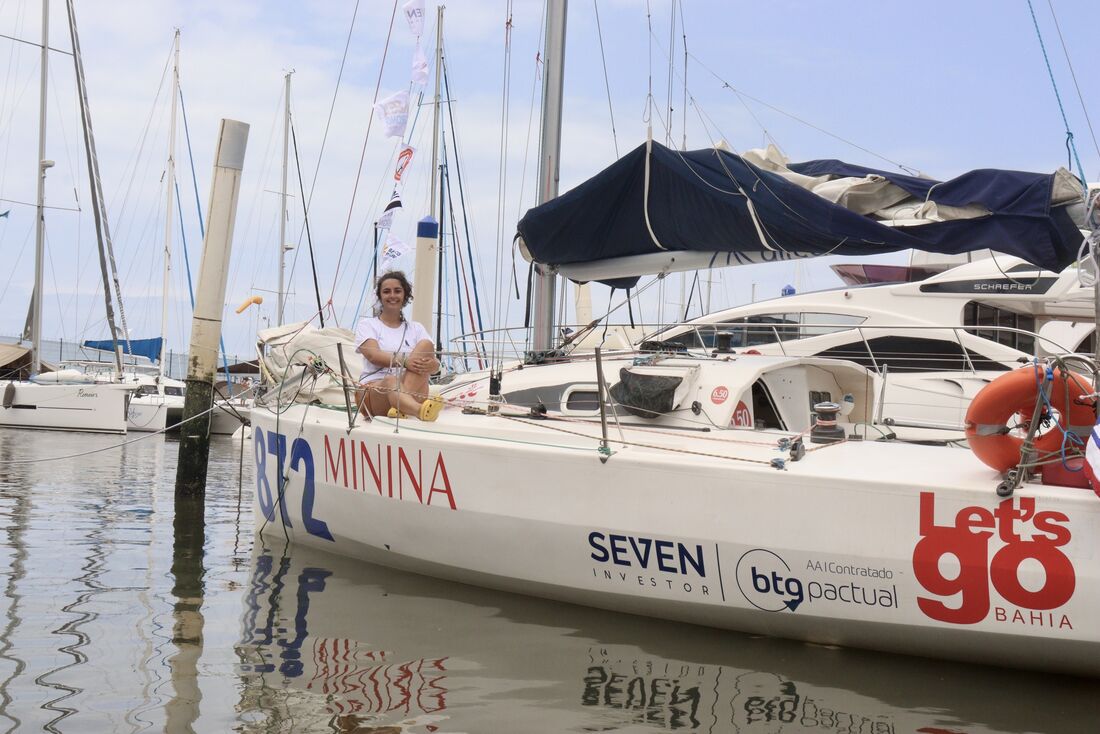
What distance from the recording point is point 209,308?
8.70m

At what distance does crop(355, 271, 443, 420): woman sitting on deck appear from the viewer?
5.97 meters

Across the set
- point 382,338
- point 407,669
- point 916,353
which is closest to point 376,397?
point 382,338

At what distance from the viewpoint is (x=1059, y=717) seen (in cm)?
370

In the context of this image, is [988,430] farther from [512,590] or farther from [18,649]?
[18,649]

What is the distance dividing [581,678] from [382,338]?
9.47 feet

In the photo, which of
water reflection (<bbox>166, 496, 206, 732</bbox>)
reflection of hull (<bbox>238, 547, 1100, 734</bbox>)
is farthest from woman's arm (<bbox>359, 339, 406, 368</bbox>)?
water reflection (<bbox>166, 496, 206, 732</bbox>)

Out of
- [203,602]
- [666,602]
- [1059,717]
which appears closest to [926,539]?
[1059,717]

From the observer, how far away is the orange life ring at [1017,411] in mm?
3967

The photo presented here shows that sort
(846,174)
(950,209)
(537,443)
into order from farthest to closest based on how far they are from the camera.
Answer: (846,174)
(950,209)
(537,443)

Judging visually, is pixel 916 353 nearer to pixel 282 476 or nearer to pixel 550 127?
pixel 550 127

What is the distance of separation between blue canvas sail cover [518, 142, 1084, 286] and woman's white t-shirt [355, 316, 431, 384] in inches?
54.9

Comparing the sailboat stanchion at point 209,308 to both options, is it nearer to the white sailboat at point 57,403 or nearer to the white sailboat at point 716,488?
the white sailboat at point 716,488

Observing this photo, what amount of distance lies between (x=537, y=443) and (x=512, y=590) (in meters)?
0.84

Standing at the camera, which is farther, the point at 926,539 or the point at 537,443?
the point at 537,443
